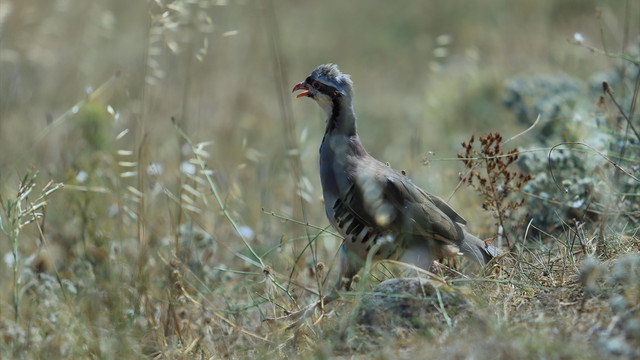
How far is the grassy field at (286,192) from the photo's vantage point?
3055 millimetres

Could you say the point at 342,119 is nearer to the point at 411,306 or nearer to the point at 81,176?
the point at 411,306

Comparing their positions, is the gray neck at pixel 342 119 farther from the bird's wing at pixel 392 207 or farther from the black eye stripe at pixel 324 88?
the bird's wing at pixel 392 207

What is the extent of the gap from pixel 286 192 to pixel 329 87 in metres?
2.47

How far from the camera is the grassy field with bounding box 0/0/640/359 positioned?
3.05 m

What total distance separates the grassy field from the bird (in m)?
0.17

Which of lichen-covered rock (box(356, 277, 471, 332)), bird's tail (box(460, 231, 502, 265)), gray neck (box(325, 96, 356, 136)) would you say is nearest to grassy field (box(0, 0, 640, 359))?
lichen-covered rock (box(356, 277, 471, 332))

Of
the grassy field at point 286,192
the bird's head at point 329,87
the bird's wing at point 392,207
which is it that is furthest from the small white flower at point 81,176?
the bird's wing at point 392,207

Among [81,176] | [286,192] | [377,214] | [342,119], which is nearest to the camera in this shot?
Answer: [377,214]

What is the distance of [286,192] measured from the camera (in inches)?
263

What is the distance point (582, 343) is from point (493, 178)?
57.7 inches

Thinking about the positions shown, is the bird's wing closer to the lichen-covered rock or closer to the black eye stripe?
the black eye stripe

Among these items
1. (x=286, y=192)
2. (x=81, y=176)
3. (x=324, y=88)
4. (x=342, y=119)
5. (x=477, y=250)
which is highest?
(x=324, y=88)

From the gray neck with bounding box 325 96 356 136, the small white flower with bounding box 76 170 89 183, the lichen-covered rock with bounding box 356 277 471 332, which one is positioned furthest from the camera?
the small white flower with bounding box 76 170 89 183

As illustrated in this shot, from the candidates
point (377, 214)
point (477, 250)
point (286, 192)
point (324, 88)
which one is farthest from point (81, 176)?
point (477, 250)
